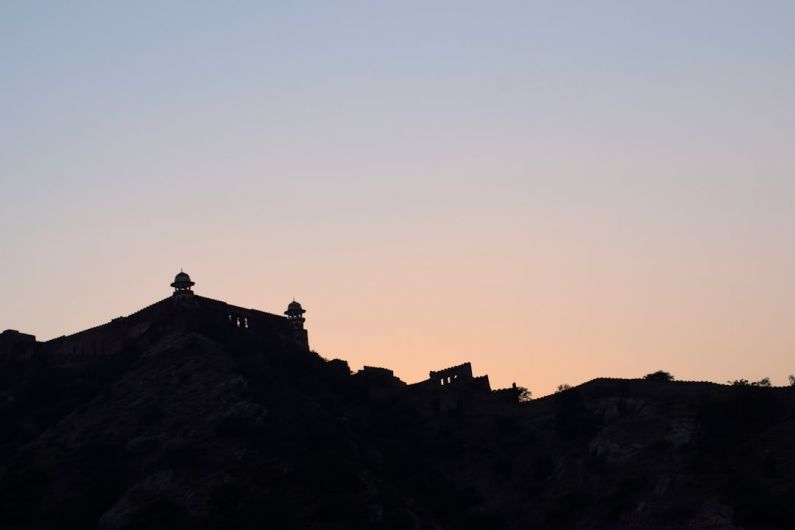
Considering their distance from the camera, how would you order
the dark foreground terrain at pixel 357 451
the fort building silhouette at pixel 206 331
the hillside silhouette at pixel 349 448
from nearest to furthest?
the dark foreground terrain at pixel 357 451 < the hillside silhouette at pixel 349 448 < the fort building silhouette at pixel 206 331

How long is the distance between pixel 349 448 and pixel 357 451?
85 centimetres

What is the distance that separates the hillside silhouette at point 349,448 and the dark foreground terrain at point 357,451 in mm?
131

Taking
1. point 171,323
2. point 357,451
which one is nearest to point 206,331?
point 171,323

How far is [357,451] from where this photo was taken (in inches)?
2968

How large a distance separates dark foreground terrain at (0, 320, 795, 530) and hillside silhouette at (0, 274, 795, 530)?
0.13 meters

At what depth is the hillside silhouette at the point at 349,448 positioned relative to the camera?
6606 centimetres

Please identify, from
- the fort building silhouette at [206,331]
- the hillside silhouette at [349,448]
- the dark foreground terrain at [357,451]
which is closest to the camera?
the dark foreground terrain at [357,451]

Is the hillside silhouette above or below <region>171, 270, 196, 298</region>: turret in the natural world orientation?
below

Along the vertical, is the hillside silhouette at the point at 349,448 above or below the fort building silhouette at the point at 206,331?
below

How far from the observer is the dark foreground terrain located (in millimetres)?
65938

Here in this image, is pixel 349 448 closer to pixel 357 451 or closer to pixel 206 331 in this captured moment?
pixel 357 451

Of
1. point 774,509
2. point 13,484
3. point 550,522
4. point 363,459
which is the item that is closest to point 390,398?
point 363,459

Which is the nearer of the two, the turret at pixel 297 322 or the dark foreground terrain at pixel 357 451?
the dark foreground terrain at pixel 357 451

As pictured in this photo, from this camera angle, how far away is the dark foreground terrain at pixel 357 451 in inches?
2596
